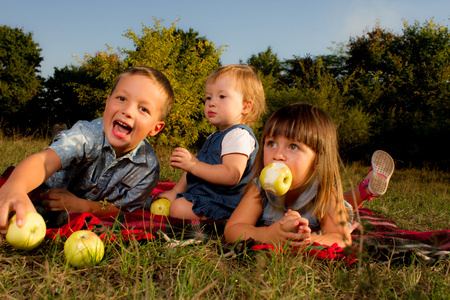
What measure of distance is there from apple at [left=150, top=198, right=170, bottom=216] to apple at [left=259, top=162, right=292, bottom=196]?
1331 millimetres

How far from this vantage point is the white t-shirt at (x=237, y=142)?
2953 mm

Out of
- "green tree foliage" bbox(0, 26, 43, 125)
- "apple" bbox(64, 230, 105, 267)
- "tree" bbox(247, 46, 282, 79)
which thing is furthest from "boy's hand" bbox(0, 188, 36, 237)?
"tree" bbox(247, 46, 282, 79)

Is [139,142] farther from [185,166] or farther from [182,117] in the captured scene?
[182,117]

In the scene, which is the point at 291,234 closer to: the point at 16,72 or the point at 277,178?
the point at 277,178

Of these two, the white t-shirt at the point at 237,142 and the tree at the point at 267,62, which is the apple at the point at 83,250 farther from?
the tree at the point at 267,62

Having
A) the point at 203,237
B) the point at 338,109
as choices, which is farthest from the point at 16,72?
the point at 203,237

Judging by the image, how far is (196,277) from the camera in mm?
1548

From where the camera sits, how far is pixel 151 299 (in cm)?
136

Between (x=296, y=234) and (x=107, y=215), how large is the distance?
5.13 feet

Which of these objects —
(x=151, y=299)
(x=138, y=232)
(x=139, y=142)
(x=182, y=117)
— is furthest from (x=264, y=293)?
(x=182, y=117)

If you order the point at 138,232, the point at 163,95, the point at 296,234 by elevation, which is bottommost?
the point at 138,232

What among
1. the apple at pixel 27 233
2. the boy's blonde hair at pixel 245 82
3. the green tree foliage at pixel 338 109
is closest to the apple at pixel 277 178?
the apple at pixel 27 233

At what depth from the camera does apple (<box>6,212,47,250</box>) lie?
→ 1706 mm

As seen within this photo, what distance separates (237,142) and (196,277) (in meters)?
1.58
